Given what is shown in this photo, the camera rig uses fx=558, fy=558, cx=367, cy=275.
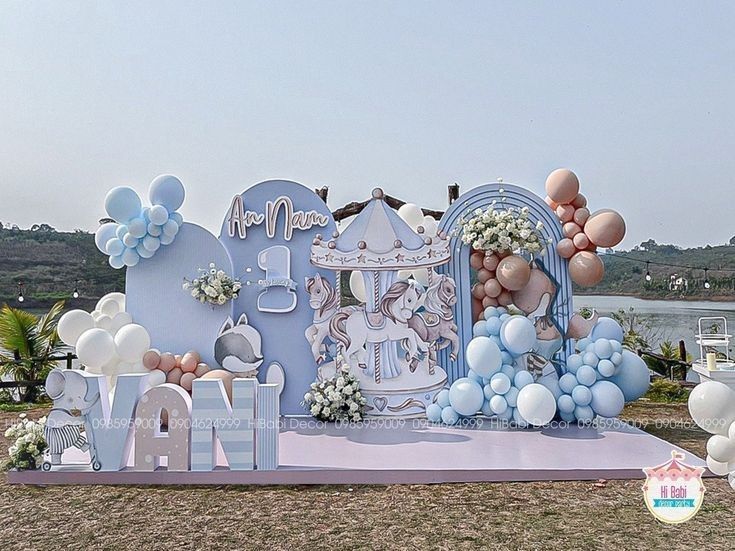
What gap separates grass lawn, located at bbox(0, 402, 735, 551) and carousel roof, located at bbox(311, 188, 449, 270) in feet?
9.56

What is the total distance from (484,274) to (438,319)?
2.76 ft

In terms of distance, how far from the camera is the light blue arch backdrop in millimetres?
6844

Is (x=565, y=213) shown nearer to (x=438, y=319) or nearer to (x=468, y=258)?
(x=468, y=258)

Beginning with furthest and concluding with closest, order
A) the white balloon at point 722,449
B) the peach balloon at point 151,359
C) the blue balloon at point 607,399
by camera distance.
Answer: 1. the peach balloon at point 151,359
2. the blue balloon at point 607,399
3. the white balloon at point 722,449

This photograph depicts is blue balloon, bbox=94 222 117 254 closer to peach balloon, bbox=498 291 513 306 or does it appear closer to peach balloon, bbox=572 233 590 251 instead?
peach balloon, bbox=498 291 513 306

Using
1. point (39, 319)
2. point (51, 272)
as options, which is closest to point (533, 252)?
point (39, 319)

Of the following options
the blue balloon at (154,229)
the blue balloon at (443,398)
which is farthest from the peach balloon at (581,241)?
the blue balloon at (154,229)

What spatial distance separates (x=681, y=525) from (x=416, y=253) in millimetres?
3923

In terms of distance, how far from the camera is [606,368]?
6035 mm

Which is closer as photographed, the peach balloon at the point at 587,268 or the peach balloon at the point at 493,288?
the peach balloon at the point at 587,268

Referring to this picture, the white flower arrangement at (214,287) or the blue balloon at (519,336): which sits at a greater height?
the white flower arrangement at (214,287)

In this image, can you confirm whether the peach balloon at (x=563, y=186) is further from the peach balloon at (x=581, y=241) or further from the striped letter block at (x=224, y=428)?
the striped letter block at (x=224, y=428)

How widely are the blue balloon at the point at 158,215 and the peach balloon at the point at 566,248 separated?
4.85 metres

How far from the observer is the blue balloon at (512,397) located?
599 centimetres
